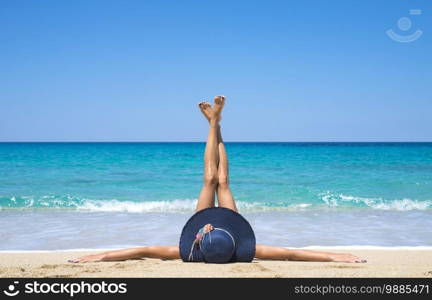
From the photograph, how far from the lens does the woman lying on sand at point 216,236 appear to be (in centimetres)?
432

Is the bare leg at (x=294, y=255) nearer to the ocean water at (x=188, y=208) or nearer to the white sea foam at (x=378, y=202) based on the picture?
the ocean water at (x=188, y=208)

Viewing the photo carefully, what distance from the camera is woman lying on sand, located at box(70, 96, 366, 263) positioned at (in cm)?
432

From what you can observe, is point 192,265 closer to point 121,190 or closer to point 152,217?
point 152,217

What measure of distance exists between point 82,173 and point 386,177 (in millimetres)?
14012

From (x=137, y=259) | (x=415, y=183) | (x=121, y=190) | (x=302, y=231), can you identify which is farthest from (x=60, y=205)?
(x=415, y=183)

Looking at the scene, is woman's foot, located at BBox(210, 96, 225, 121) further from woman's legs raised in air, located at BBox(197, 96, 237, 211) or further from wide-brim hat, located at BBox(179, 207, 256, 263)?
wide-brim hat, located at BBox(179, 207, 256, 263)

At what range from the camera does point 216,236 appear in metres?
4.28

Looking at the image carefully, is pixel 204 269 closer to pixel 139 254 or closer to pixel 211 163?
pixel 139 254

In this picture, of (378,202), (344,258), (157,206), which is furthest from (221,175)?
(378,202)

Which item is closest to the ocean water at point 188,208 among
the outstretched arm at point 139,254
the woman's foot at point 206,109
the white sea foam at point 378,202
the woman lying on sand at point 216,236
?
the white sea foam at point 378,202

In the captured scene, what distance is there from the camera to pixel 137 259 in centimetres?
477

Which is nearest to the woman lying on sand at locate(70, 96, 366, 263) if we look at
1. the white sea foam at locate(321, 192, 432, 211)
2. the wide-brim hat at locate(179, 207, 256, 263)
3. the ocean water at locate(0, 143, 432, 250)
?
the wide-brim hat at locate(179, 207, 256, 263)

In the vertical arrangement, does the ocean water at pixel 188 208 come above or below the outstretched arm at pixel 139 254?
below

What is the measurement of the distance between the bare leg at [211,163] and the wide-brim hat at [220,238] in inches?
13.1
